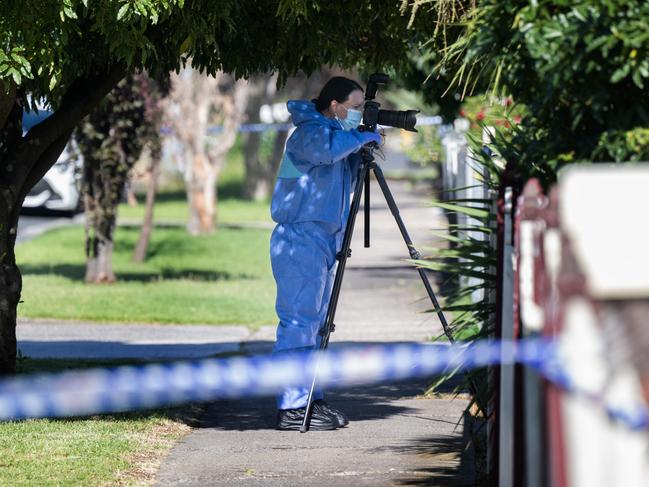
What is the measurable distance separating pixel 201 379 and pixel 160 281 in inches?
426

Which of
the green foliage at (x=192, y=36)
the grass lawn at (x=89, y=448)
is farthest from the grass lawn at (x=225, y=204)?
the grass lawn at (x=89, y=448)

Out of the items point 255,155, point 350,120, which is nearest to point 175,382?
point 350,120

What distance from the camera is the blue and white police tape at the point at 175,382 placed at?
600 centimetres

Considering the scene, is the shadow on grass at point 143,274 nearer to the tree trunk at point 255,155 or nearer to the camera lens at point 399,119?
the camera lens at point 399,119

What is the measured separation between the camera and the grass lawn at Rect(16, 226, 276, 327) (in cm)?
1266

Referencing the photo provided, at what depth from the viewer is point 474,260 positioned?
5.34 meters

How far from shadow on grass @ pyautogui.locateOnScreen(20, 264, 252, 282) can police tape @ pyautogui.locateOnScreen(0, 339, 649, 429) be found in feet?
23.1

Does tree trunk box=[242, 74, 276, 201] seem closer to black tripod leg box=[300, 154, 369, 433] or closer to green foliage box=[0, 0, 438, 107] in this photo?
green foliage box=[0, 0, 438, 107]

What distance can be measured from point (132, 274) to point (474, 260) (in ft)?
39.6

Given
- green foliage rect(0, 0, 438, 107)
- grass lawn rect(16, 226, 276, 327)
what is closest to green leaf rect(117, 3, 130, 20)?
green foliage rect(0, 0, 438, 107)

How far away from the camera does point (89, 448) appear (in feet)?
20.7

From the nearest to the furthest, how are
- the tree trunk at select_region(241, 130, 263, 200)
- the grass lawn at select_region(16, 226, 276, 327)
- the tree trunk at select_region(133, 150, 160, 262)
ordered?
1. the grass lawn at select_region(16, 226, 276, 327)
2. the tree trunk at select_region(133, 150, 160, 262)
3. the tree trunk at select_region(241, 130, 263, 200)

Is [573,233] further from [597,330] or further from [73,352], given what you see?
[73,352]

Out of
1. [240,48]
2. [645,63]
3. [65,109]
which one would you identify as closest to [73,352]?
[65,109]
